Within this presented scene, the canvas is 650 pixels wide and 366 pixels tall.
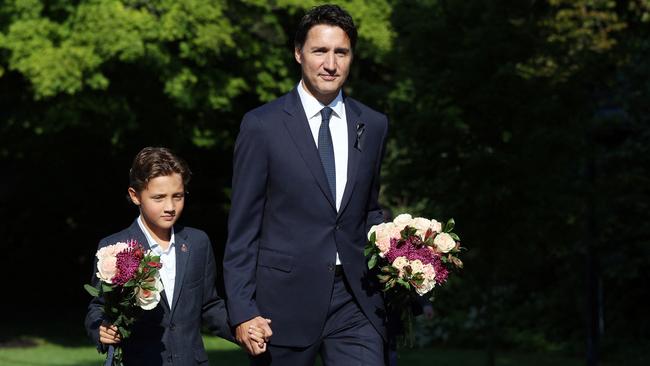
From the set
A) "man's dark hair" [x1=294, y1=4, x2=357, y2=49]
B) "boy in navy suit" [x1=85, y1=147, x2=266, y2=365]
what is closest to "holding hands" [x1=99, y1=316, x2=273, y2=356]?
"boy in navy suit" [x1=85, y1=147, x2=266, y2=365]

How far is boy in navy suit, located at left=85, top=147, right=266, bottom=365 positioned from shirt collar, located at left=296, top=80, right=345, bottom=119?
0.78 metres

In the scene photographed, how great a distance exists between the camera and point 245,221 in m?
5.89

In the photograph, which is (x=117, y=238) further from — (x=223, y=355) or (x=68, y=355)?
(x=68, y=355)

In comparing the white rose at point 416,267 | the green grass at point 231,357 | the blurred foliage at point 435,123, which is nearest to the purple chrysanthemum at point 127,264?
the white rose at point 416,267

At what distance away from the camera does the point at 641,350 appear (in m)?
19.7

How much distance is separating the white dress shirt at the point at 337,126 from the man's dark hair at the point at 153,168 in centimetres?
79

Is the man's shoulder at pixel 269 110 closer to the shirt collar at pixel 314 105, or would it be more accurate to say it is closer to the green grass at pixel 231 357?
the shirt collar at pixel 314 105

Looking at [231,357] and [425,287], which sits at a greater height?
[231,357]

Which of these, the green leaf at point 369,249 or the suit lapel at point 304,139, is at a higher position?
the suit lapel at point 304,139

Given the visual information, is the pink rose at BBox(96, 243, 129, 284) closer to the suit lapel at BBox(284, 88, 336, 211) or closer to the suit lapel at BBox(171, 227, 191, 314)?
the suit lapel at BBox(171, 227, 191, 314)

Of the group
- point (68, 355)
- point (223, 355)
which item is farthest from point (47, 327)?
point (223, 355)

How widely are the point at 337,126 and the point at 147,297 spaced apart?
1.26 metres

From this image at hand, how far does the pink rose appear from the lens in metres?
6.06

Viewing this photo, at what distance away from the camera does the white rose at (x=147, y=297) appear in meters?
6.02
